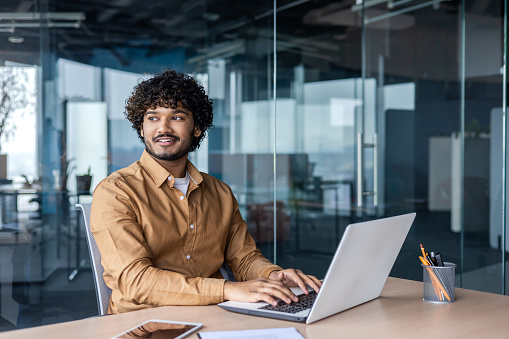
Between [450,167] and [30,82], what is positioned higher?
[30,82]

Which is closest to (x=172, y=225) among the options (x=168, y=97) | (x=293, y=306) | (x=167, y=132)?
(x=167, y=132)

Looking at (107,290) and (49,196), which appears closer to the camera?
(107,290)

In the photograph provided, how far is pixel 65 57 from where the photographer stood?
12.5ft

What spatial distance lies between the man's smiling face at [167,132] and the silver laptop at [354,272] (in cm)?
67

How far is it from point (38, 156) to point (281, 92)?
2111 millimetres

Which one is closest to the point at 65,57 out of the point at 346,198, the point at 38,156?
the point at 38,156

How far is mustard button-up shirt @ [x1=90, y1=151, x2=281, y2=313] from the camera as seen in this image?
1.65 meters

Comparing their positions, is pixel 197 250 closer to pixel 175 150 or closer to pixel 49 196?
pixel 175 150

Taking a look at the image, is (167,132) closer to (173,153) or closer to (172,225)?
(173,153)

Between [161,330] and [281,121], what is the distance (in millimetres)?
3687

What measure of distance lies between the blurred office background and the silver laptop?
2.21m

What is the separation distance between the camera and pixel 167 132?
2.00 meters

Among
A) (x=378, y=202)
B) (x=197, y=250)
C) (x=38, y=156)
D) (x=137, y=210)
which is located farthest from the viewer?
(x=378, y=202)

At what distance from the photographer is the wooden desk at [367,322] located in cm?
130
